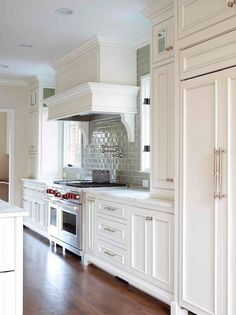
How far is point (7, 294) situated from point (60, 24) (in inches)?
116

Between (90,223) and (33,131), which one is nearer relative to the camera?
(90,223)

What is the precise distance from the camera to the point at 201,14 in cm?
296

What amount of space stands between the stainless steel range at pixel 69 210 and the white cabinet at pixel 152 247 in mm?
1241

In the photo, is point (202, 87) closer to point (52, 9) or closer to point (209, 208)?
point (209, 208)

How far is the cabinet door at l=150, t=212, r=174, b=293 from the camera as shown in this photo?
3.39m

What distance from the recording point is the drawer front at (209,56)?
2.71 m

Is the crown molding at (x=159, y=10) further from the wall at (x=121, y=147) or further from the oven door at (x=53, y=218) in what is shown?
the oven door at (x=53, y=218)

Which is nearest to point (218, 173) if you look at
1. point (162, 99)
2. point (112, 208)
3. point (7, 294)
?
point (162, 99)

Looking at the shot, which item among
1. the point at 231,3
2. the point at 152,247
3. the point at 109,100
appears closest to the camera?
the point at 231,3

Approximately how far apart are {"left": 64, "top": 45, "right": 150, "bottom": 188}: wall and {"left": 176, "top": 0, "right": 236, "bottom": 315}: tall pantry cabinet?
1.77 metres

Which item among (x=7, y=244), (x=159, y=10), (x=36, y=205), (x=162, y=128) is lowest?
(x=36, y=205)

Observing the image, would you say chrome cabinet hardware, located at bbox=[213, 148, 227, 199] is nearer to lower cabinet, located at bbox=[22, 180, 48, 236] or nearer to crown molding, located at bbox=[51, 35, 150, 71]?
crown molding, located at bbox=[51, 35, 150, 71]

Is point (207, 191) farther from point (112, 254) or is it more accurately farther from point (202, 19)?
point (112, 254)

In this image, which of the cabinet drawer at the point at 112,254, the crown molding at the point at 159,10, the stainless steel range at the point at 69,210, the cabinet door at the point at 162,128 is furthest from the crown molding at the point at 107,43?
the cabinet drawer at the point at 112,254
